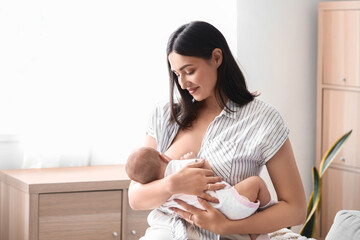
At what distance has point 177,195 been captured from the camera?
6.37ft

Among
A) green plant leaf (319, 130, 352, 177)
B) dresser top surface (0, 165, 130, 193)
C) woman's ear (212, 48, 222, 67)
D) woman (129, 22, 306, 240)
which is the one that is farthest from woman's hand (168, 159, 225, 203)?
green plant leaf (319, 130, 352, 177)

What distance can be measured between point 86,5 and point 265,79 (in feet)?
3.84

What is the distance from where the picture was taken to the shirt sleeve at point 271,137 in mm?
1951

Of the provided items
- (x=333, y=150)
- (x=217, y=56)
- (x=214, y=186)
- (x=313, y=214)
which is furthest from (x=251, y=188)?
(x=333, y=150)

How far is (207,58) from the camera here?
6.53 ft

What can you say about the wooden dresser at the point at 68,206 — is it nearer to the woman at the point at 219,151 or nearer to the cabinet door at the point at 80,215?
the cabinet door at the point at 80,215

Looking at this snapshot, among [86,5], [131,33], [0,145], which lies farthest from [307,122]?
[0,145]

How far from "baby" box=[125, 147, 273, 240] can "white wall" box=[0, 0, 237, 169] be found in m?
1.57

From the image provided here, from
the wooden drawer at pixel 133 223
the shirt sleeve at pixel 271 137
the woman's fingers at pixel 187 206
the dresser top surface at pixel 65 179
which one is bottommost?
the wooden drawer at pixel 133 223

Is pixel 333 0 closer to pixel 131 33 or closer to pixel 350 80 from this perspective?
pixel 350 80

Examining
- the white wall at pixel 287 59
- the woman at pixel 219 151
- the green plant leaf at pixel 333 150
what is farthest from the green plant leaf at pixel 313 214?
the woman at pixel 219 151

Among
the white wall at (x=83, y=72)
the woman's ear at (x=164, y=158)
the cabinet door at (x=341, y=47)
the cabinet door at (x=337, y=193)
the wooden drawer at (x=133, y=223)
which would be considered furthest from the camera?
the cabinet door at (x=337, y=193)

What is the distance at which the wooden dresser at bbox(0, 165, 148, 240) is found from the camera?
300cm

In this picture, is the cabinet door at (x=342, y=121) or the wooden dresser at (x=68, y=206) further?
the cabinet door at (x=342, y=121)
